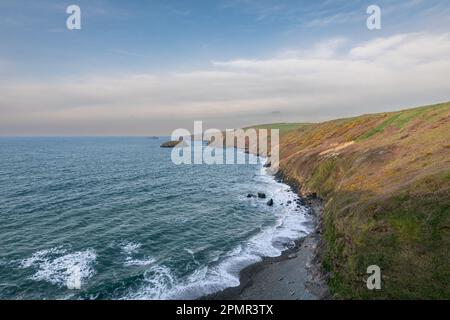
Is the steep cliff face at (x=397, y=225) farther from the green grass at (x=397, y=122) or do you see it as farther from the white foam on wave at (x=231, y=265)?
the green grass at (x=397, y=122)

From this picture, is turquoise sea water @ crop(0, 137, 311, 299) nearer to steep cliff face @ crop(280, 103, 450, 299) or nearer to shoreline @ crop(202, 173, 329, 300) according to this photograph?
shoreline @ crop(202, 173, 329, 300)

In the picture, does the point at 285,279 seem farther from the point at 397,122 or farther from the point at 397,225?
the point at 397,122

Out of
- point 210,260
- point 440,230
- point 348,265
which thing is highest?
point 440,230

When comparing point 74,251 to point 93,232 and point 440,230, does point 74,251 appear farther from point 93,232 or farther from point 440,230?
point 440,230

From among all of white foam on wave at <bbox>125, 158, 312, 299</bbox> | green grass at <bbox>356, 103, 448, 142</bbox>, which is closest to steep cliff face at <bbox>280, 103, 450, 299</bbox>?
white foam on wave at <bbox>125, 158, 312, 299</bbox>

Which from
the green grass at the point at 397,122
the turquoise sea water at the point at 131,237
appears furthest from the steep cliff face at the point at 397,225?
the green grass at the point at 397,122
